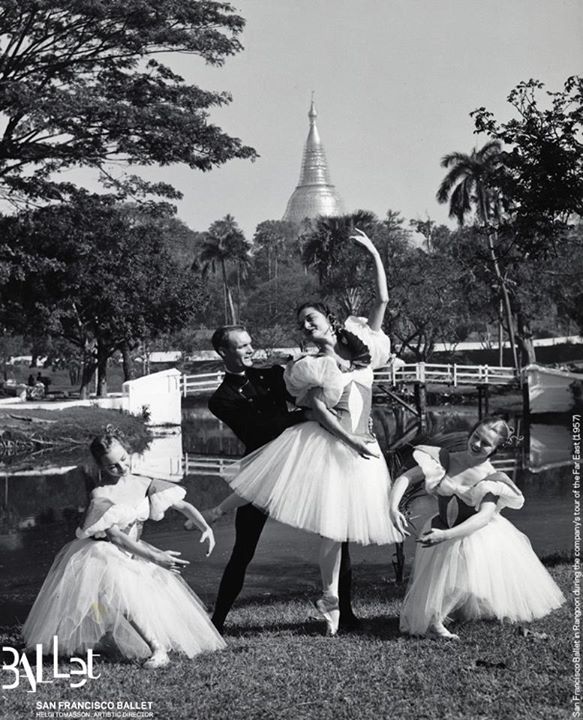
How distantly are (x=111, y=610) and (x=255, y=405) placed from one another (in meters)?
1.22

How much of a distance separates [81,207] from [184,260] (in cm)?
2973

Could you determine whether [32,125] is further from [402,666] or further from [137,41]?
[402,666]

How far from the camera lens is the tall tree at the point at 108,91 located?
17016 mm

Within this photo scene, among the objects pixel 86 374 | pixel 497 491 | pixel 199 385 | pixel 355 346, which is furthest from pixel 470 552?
pixel 86 374

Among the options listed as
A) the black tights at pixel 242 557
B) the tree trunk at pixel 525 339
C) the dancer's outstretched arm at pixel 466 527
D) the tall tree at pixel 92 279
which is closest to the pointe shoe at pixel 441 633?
the dancer's outstretched arm at pixel 466 527

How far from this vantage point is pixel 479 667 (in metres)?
4.16

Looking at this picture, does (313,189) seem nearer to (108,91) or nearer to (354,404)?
(108,91)

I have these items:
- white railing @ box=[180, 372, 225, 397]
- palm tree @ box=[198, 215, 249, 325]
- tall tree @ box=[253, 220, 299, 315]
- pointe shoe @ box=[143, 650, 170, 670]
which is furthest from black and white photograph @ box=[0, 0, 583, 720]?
tall tree @ box=[253, 220, 299, 315]

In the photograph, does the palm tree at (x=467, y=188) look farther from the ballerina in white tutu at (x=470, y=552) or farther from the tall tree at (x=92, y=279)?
the ballerina in white tutu at (x=470, y=552)

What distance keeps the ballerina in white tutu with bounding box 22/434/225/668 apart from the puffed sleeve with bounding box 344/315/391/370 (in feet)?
4.02

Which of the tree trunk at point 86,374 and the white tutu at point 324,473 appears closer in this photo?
the white tutu at point 324,473

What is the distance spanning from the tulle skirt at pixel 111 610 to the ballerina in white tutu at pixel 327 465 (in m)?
0.56

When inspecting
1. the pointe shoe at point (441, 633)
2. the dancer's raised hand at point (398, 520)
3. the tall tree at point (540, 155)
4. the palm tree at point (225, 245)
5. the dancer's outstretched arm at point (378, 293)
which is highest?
the palm tree at point (225, 245)

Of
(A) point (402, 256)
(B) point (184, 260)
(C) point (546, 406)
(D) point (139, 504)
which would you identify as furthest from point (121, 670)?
(B) point (184, 260)
